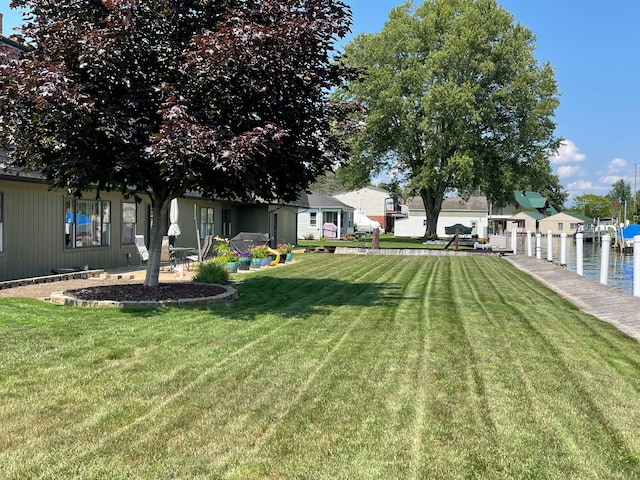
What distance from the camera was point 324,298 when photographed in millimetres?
10109

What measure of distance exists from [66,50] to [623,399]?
7.84 meters

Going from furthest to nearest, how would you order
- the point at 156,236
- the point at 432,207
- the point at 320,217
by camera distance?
1. the point at 320,217
2. the point at 432,207
3. the point at 156,236

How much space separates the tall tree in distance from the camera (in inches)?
Result: 275

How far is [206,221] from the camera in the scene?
22609 mm

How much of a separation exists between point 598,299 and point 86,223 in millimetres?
12606

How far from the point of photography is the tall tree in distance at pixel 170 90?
698 cm

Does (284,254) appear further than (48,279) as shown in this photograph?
Yes

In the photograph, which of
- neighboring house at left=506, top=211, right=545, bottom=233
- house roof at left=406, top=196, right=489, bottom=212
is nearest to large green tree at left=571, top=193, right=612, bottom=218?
neighboring house at left=506, top=211, right=545, bottom=233

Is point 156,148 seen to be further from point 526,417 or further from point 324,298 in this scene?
point 526,417

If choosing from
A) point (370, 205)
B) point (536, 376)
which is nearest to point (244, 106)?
point (536, 376)

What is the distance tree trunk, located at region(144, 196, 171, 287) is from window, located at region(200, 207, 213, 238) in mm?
12446

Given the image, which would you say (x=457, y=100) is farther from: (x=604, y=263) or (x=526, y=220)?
(x=526, y=220)

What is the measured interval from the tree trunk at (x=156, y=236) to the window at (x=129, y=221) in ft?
24.5

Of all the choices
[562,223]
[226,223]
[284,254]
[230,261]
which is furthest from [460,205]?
[230,261]
